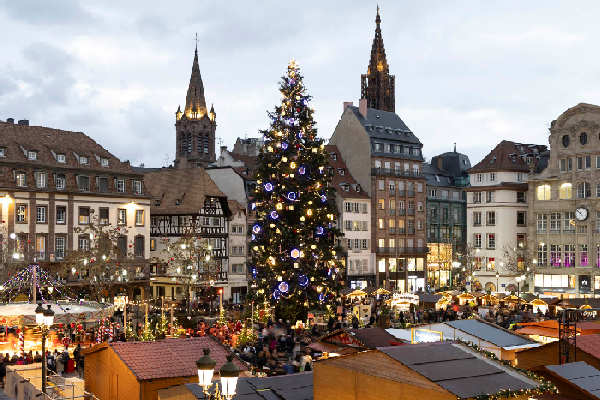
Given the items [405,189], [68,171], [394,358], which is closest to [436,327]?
[394,358]

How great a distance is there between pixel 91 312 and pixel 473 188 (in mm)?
53127

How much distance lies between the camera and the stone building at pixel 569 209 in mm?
68438

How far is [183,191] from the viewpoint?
71250mm

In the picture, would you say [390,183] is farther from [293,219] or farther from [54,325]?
[54,325]

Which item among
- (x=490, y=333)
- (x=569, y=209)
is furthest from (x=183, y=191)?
(x=490, y=333)

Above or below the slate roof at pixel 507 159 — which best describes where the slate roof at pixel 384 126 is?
above

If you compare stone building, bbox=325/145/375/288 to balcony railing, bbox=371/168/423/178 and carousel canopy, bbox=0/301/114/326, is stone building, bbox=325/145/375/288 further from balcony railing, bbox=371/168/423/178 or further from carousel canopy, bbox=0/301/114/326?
carousel canopy, bbox=0/301/114/326

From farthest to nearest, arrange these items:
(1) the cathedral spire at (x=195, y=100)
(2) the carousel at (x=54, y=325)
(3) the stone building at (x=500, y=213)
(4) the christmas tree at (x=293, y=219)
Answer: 1. (1) the cathedral spire at (x=195, y=100)
2. (3) the stone building at (x=500, y=213)
3. (4) the christmas tree at (x=293, y=219)
4. (2) the carousel at (x=54, y=325)

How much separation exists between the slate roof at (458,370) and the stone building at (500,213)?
6119 centimetres

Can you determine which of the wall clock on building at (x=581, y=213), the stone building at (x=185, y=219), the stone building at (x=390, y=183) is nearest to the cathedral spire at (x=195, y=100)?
the stone building at (x=390, y=183)

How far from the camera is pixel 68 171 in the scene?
60.8 metres

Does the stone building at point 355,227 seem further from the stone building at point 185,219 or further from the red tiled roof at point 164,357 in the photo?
the red tiled roof at point 164,357

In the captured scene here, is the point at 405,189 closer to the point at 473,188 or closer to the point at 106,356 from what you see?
the point at 473,188

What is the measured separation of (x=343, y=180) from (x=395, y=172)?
264 inches
